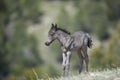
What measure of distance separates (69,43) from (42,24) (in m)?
139

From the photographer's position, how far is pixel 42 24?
159 metres

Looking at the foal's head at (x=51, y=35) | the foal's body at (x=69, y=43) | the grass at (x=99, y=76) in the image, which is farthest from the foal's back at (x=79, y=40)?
the grass at (x=99, y=76)

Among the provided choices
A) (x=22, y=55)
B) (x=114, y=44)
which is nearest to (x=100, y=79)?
(x=114, y=44)

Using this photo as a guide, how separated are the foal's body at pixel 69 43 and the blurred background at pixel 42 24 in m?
95.5

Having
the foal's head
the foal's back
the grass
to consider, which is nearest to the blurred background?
the foal's head

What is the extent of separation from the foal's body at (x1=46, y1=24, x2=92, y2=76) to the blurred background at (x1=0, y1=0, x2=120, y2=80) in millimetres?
95493

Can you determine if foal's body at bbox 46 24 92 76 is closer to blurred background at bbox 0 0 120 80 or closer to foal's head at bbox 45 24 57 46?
foal's head at bbox 45 24 57 46

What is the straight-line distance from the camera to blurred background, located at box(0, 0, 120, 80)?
129400 mm

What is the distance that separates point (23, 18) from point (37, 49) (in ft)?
80.8

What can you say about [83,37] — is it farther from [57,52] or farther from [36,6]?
[36,6]

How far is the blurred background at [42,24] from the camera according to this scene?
425 feet

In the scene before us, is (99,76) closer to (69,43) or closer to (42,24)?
(69,43)

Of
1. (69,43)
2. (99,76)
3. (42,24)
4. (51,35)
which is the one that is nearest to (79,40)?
(69,43)

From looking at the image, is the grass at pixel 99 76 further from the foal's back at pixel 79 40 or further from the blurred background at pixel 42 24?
the blurred background at pixel 42 24
